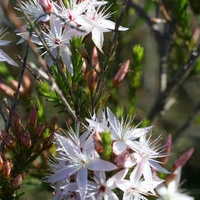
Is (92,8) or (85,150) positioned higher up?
(92,8)

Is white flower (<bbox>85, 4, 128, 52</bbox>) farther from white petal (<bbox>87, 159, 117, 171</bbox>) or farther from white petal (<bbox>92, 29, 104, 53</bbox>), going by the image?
white petal (<bbox>87, 159, 117, 171</bbox>)

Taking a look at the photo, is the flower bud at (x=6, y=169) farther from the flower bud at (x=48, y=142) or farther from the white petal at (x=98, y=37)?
A: the white petal at (x=98, y=37)

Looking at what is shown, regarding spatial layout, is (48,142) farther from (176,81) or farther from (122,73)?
(176,81)

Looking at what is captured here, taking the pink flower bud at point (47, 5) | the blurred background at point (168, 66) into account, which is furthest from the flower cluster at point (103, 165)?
the pink flower bud at point (47, 5)

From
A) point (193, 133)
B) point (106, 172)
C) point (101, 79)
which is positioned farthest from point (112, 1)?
point (193, 133)

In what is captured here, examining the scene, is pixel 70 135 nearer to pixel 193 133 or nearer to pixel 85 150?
pixel 85 150

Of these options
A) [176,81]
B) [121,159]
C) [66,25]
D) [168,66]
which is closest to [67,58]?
[66,25]
